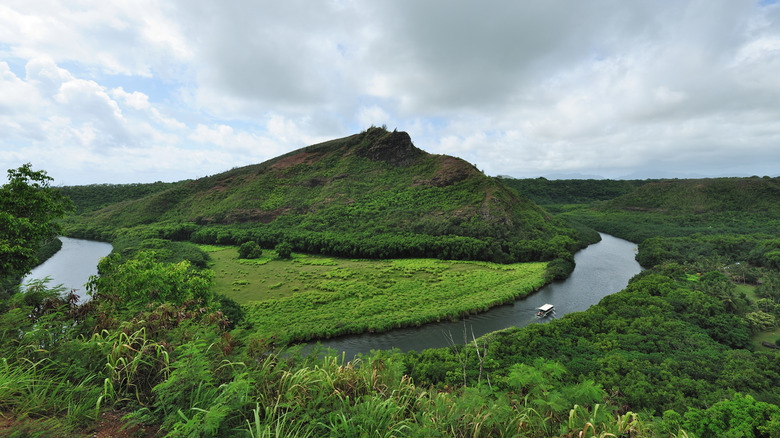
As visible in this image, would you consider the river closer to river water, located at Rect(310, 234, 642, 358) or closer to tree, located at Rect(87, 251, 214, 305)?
river water, located at Rect(310, 234, 642, 358)

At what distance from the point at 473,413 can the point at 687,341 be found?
1101 inches

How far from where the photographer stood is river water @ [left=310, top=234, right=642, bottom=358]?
28705 mm

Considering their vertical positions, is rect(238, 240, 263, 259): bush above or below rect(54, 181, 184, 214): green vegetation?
below

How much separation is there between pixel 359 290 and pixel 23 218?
29.9 metres

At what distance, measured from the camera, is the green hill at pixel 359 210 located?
205ft

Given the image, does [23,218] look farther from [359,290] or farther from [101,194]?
[101,194]

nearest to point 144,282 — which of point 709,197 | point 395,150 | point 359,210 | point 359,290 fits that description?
point 359,290

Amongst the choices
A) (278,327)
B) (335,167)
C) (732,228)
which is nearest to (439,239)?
(278,327)

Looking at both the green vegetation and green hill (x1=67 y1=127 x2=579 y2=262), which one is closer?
green hill (x1=67 y1=127 x2=579 y2=262)

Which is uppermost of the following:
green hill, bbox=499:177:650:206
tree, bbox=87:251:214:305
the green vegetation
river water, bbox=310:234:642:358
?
the green vegetation

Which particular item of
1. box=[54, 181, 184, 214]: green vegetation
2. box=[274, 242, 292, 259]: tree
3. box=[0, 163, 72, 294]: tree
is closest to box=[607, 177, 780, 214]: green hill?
box=[274, 242, 292, 259]: tree

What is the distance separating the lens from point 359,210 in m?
82.4

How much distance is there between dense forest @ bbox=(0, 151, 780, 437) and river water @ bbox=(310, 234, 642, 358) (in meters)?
4.98

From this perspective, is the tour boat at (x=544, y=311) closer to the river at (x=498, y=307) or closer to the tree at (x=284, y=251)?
the river at (x=498, y=307)
